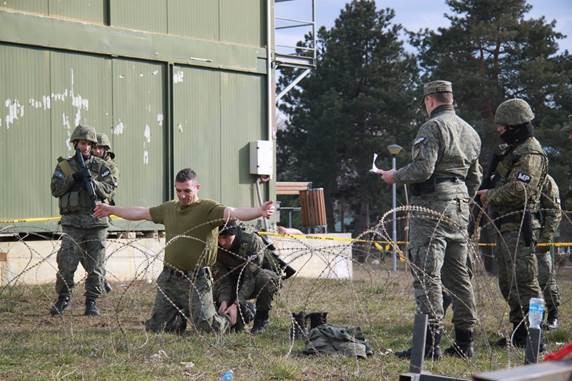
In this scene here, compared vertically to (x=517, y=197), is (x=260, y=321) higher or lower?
lower

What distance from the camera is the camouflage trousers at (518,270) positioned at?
764cm

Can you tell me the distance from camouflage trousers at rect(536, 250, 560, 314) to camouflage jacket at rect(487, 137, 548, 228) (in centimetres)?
135

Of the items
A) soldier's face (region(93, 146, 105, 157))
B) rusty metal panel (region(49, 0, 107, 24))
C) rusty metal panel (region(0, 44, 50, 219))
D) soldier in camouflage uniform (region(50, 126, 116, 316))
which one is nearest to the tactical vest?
soldier in camouflage uniform (region(50, 126, 116, 316))

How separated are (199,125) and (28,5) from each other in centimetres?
316

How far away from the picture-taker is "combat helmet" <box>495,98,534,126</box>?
7555 millimetres

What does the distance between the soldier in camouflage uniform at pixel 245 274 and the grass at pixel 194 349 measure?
0.27 metres

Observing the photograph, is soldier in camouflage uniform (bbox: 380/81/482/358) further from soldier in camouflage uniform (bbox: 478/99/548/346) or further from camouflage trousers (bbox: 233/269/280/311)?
camouflage trousers (bbox: 233/269/280/311)

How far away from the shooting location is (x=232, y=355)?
691 centimetres

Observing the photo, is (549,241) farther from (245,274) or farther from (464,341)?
(245,274)

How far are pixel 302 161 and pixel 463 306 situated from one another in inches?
1167

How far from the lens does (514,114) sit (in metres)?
7.57

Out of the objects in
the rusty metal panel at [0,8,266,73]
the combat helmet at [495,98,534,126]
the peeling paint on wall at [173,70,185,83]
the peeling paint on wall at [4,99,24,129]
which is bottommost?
the combat helmet at [495,98,534,126]

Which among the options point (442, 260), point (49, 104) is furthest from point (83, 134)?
point (442, 260)

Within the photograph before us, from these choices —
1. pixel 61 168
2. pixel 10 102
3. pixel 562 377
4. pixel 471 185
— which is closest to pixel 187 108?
pixel 10 102
